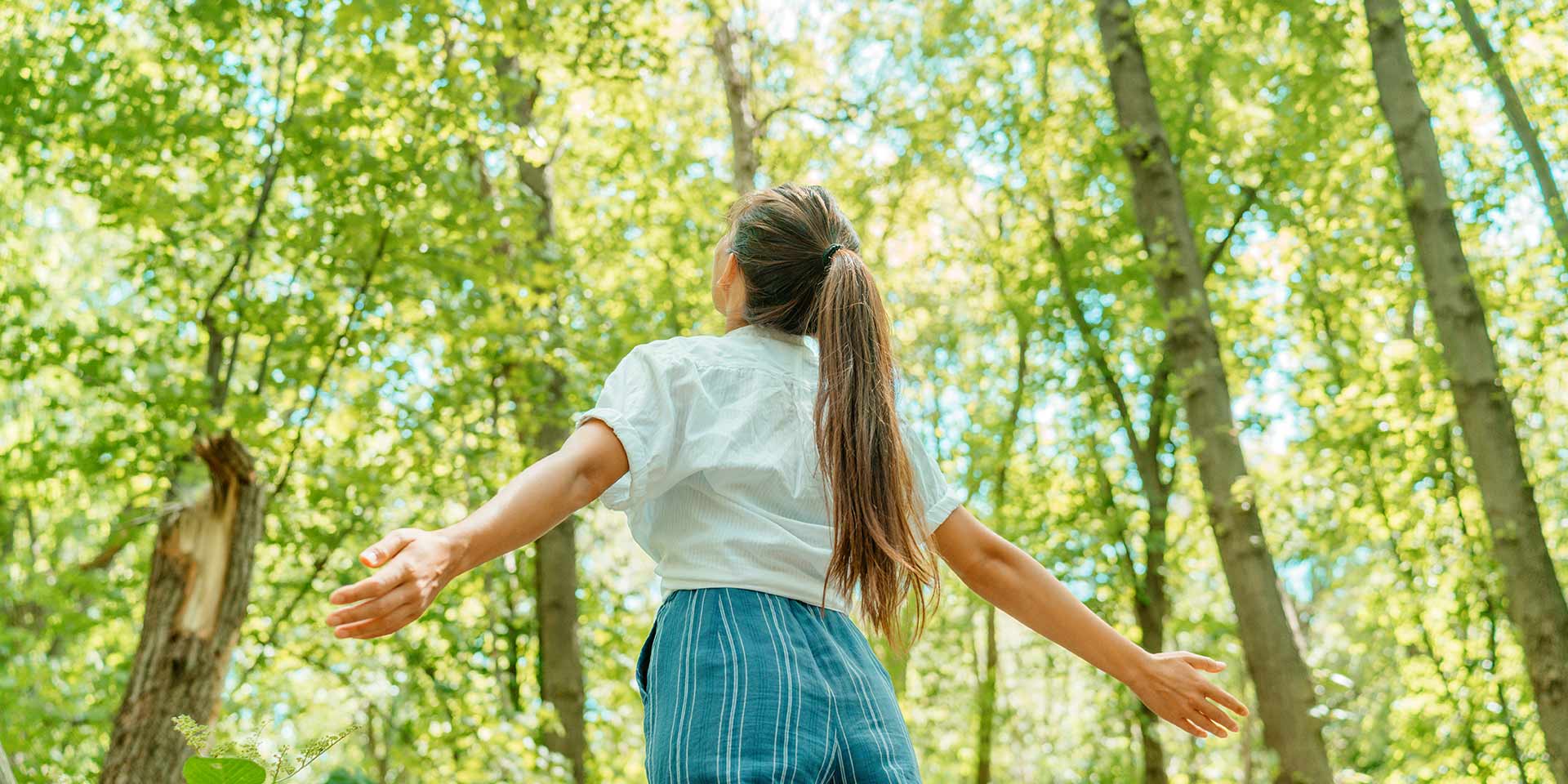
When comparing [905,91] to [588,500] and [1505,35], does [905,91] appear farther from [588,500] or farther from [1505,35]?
[588,500]

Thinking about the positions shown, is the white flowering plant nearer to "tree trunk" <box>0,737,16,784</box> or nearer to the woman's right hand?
"tree trunk" <box>0,737,16,784</box>

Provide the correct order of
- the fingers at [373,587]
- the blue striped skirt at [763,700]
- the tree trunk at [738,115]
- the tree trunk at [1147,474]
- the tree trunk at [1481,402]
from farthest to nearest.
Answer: the tree trunk at [1147,474] → the tree trunk at [738,115] → the tree trunk at [1481,402] → the blue striped skirt at [763,700] → the fingers at [373,587]

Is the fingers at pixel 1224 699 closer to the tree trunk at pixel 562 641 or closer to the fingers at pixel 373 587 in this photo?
the fingers at pixel 373 587

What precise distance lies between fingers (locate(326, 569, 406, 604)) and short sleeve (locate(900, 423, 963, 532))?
970mm

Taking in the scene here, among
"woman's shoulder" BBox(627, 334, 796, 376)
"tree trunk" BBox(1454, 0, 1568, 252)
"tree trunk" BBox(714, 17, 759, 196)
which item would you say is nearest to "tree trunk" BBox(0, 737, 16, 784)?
"woman's shoulder" BBox(627, 334, 796, 376)

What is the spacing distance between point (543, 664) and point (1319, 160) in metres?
6.85

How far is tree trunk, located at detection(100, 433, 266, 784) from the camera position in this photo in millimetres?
4699

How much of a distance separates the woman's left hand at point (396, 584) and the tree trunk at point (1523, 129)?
560 centimetres

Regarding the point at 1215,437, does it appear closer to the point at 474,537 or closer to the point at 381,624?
the point at 474,537

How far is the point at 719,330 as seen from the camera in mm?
11883

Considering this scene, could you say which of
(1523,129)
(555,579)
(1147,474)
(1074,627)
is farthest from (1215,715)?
(1147,474)

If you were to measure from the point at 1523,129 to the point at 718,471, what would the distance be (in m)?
5.41

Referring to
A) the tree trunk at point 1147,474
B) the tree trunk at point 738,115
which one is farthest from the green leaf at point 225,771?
the tree trunk at point 1147,474

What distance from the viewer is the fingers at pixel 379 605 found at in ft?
4.19
